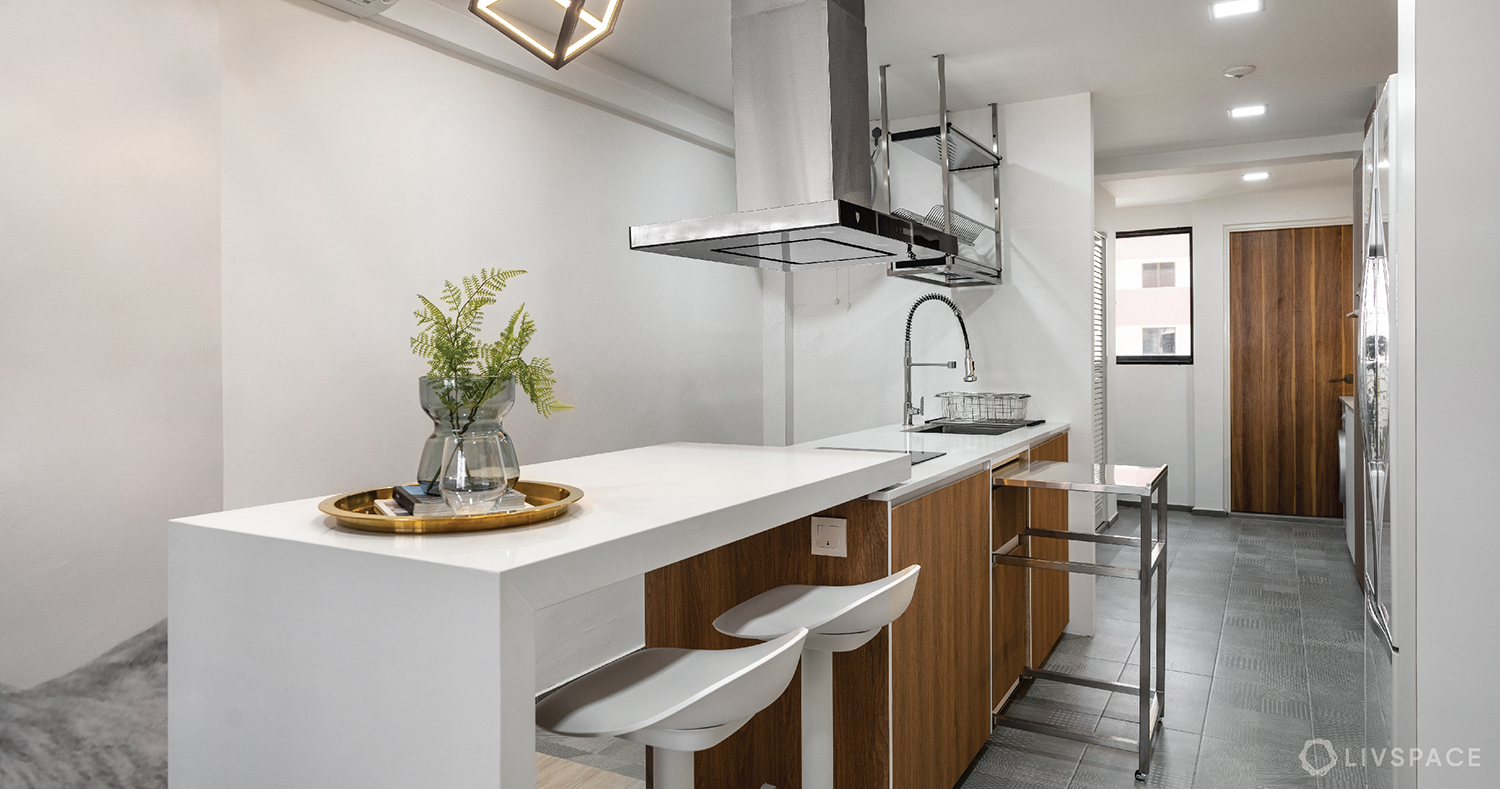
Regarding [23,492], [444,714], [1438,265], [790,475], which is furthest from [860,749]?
[23,492]

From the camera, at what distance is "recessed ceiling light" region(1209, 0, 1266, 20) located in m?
2.98

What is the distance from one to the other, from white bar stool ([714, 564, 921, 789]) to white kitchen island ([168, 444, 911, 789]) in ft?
0.89

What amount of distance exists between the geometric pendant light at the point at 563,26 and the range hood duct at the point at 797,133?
2.68 ft

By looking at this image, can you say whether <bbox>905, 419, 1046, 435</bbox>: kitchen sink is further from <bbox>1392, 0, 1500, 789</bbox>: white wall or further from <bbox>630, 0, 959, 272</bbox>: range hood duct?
<bbox>1392, 0, 1500, 789</bbox>: white wall

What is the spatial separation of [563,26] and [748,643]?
1.44 meters

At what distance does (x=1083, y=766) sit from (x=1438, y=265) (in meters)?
1.75

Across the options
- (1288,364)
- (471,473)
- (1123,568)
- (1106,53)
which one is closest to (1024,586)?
(1123,568)

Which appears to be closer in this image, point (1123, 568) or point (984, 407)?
point (1123, 568)

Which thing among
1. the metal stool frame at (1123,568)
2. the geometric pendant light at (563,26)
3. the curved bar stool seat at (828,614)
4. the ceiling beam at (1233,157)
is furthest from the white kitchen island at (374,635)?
the ceiling beam at (1233,157)

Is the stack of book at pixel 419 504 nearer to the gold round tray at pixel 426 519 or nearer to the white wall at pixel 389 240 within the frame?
the gold round tray at pixel 426 519

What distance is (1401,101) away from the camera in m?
1.66

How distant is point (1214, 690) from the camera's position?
3174 mm

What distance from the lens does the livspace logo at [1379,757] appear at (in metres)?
1.59

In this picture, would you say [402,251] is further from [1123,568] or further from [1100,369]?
[1100,369]
